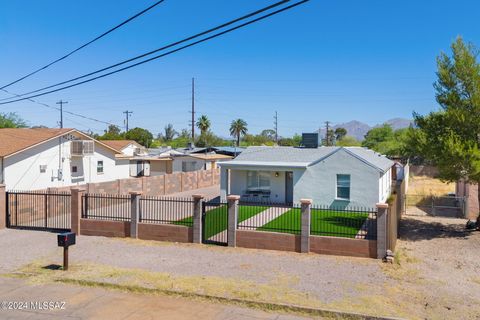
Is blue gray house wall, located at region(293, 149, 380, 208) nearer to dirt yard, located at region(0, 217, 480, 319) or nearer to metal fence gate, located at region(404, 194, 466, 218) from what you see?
metal fence gate, located at region(404, 194, 466, 218)

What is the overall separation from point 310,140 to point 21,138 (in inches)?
765

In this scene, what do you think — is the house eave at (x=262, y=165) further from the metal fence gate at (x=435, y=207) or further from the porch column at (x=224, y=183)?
the metal fence gate at (x=435, y=207)

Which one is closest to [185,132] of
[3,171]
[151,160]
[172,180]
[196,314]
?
[151,160]

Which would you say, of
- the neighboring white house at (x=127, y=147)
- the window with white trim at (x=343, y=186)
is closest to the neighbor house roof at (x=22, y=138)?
the neighboring white house at (x=127, y=147)

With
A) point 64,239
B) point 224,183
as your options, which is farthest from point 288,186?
point 64,239

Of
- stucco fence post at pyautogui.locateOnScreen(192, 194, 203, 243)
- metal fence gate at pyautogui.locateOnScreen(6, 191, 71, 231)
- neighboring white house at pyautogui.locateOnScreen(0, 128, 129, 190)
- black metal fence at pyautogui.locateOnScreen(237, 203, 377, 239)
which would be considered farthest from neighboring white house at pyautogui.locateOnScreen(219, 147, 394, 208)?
neighboring white house at pyautogui.locateOnScreen(0, 128, 129, 190)

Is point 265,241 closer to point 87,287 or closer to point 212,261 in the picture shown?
point 212,261

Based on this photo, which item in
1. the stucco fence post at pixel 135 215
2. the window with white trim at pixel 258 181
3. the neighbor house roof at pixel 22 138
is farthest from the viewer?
the window with white trim at pixel 258 181

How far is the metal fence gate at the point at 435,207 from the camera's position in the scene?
22.9 meters

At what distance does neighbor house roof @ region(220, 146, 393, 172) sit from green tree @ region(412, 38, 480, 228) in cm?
508

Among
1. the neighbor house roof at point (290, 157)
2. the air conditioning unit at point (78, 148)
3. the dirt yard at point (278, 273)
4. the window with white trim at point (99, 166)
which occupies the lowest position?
the dirt yard at point (278, 273)

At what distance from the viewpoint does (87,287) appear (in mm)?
10844

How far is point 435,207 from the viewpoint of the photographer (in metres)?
24.4

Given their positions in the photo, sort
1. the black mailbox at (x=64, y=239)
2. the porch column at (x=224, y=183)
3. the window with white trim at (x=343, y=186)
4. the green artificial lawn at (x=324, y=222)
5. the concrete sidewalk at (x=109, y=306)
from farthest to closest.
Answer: the porch column at (x=224, y=183)
the window with white trim at (x=343, y=186)
the green artificial lawn at (x=324, y=222)
the black mailbox at (x=64, y=239)
the concrete sidewalk at (x=109, y=306)
